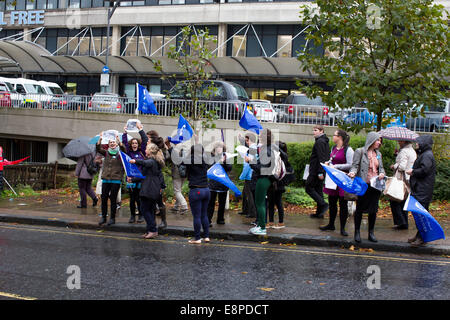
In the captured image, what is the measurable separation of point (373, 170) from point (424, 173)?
2.86 feet

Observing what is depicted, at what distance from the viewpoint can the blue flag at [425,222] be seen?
9.34m

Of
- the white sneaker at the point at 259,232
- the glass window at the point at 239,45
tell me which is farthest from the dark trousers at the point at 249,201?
the glass window at the point at 239,45

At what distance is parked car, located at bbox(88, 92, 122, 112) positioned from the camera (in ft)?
77.5

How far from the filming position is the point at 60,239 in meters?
10.6

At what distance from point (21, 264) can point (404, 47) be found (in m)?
8.81

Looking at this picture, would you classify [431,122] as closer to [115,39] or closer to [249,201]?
[249,201]

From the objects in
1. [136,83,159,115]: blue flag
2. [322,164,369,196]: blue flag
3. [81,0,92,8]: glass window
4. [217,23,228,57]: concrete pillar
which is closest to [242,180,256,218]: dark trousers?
[322,164,369,196]: blue flag

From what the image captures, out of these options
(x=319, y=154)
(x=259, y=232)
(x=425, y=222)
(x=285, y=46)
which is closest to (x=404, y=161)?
(x=425, y=222)

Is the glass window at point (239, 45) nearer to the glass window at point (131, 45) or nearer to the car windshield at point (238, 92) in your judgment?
the glass window at point (131, 45)

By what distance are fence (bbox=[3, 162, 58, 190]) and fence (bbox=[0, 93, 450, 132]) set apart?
468 cm

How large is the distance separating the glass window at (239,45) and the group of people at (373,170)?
29.5 m

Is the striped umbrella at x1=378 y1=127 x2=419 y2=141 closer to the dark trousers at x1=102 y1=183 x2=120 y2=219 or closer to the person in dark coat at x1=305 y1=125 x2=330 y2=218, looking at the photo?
the person in dark coat at x1=305 y1=125 x2=330 y2=218
